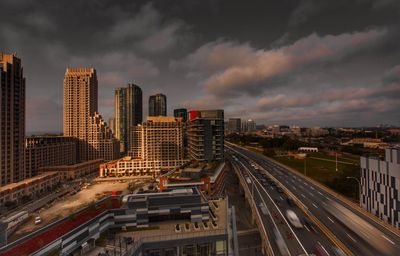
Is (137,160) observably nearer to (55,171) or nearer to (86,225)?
(55,171)

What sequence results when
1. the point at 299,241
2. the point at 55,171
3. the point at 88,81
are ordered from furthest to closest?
Result: the point at 88,81 → the point at 55,171 → the point at 299,241

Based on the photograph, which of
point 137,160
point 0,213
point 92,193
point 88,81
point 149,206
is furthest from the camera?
point 88,81

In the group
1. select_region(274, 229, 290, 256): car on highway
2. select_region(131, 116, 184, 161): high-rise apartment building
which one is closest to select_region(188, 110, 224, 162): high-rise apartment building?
select_region(131, 116, 184, 161): high-rise apartment building

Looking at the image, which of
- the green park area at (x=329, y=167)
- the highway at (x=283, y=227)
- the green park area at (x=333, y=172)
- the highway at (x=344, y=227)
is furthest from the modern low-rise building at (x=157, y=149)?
the highway at (x=344, y=227)

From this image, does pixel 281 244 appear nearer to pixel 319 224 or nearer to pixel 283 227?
pixel 283 227

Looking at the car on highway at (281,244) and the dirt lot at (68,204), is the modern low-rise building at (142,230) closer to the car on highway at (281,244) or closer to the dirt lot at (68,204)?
the car on highway at (281,244)

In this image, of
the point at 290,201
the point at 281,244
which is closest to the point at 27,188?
the point at 281,244

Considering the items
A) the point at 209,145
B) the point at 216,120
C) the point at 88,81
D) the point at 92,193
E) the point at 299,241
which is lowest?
the point at 92,193

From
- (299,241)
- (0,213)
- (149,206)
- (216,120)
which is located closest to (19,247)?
(149,206)
